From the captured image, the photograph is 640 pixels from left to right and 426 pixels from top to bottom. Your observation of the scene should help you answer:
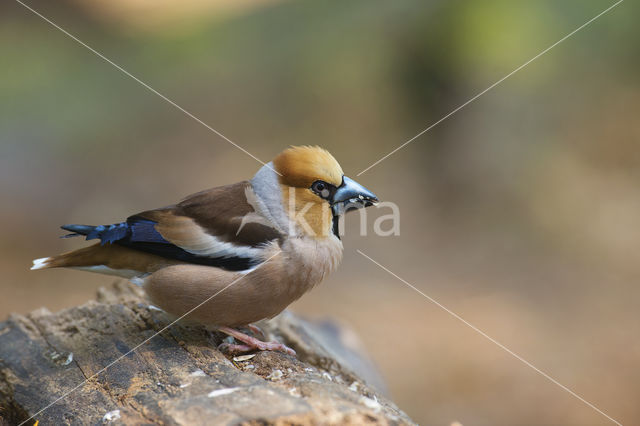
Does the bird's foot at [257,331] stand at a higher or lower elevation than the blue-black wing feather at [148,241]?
lower

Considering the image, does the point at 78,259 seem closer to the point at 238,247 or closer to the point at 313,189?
the point at 238,247

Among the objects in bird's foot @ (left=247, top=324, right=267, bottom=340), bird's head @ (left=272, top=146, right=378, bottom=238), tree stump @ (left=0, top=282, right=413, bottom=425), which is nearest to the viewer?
tree stump @ (left=0, top=282, right=413, bottom=425)

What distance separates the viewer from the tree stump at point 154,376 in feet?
8.74

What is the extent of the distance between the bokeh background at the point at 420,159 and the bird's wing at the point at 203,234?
366 centimetres

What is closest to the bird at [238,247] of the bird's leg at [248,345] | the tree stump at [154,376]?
the bird's leg at [248,345]

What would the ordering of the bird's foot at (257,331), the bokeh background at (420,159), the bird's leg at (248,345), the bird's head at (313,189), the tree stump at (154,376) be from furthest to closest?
1. the bokeh background at (420,159)
2. the bird's foot at (257,331)
3. the bird's head at (313,189)
4. the bird's leg at (248,345)
5. the tree stump at (154,376)

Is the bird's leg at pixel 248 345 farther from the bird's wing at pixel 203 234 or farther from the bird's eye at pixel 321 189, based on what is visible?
the bird's eye at pixel 321 189

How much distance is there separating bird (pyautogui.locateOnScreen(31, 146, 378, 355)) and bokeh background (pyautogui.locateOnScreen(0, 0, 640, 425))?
11.2ft

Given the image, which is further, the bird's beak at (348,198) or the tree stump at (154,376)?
the bird's beak at (348,198)

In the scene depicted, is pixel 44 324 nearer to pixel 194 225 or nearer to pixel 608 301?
pixel 194 225

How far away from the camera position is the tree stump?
2.66m

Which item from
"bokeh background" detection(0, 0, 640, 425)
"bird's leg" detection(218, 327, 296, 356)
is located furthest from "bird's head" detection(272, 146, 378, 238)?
"bokeh background" detection(0, 0, 640, 425)

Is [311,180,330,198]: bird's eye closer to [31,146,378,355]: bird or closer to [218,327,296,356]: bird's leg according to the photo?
A: [31,146,378,355]: bird

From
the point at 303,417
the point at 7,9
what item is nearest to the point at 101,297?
the point at 303,417
